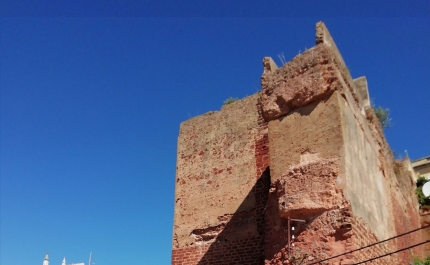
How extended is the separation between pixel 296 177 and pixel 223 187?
369 cm

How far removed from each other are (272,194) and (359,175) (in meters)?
1.23

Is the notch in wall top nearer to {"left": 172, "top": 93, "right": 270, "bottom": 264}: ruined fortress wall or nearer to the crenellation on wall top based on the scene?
the crenellation on wall top

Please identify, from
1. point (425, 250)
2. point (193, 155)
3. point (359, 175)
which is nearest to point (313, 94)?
point (359, 175)

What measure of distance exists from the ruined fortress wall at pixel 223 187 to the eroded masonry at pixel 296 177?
2 cm

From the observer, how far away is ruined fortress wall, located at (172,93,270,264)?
854 centimetres

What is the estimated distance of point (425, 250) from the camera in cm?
1133

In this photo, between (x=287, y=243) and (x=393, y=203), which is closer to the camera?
(x=287, y=243)

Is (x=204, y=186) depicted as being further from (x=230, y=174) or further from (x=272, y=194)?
(x=272, y=194)

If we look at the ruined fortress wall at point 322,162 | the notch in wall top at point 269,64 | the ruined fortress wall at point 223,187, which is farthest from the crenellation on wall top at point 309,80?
the ruined fortress wall at point 223,187

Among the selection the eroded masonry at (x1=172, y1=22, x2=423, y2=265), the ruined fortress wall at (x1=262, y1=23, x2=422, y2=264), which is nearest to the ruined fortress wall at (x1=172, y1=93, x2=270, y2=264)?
the eroded masonry at (x1=172, y1=22, x2=423, y2=265)

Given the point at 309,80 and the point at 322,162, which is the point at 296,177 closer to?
the point at 322,162

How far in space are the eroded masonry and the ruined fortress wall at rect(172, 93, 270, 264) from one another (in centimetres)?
2

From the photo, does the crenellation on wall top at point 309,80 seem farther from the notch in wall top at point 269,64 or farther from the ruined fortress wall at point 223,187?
the ruined fortress wall at point 223,187

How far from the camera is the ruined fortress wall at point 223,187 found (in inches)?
336
